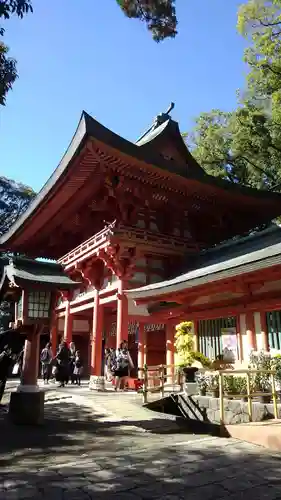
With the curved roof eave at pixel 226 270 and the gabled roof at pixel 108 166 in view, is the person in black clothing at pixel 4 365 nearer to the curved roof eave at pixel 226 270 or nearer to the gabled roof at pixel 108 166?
the curved roof eave at pixel 226 270

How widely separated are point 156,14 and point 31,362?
8.77 m

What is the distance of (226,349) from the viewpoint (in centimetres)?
1116

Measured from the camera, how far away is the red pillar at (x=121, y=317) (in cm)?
1352

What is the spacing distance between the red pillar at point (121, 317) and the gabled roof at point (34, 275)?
3.39 meters

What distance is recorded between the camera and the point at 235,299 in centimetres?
1078

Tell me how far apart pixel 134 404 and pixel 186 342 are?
2154 millimetres

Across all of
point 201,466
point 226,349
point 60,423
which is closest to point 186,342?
point 226,349

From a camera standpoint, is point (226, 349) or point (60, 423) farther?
point (226, 349)

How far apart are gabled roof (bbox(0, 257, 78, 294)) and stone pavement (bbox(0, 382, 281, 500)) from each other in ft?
10.7

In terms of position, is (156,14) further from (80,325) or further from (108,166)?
(80,325)

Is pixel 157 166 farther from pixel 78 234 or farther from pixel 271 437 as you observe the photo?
pixel 271 437

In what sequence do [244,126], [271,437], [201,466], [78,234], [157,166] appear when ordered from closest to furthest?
[201,466], [271,437], [157,166], [78,234], [244,126]

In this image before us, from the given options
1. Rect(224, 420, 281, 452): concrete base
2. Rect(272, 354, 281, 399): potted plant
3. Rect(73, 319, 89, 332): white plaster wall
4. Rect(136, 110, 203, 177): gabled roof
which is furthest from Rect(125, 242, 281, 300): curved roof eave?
Rect(73, 319, 89, 332): white plaster wall

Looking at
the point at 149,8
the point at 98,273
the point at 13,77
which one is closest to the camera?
the point at 13,77
